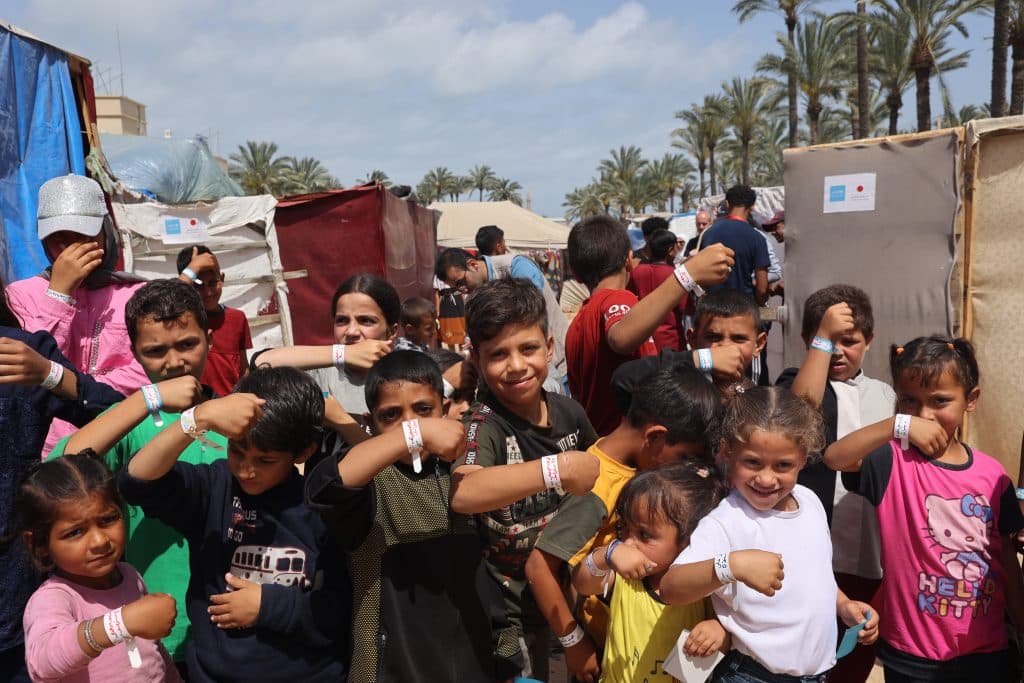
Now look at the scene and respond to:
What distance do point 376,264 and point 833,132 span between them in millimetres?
35375

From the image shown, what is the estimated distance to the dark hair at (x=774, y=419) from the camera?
2049mm

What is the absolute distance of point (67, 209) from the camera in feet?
8.92

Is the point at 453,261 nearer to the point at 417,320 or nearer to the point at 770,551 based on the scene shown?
the point at 417,320

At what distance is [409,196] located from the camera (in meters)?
10.8

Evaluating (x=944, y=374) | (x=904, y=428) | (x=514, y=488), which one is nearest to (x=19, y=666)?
→ (x=514, y=488)

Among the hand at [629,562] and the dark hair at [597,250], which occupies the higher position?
the dark hair at [597,250]

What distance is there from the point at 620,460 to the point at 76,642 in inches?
63.0

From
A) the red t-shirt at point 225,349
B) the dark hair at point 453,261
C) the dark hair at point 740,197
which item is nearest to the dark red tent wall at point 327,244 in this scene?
the dark hair at point 453,261

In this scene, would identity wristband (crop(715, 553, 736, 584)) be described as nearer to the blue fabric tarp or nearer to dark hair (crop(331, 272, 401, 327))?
dark hair (crop(331, 272, 401, 327))

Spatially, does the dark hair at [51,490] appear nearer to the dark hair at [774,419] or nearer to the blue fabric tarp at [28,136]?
the dark hair at [774,419]

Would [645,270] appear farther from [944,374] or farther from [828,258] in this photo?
[944,374]

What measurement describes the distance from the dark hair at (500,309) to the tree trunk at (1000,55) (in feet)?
64.4

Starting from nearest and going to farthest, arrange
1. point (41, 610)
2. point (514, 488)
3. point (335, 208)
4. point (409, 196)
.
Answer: point (514, 488) → point (41, 610) → point (335, 208) → point (409, 196)

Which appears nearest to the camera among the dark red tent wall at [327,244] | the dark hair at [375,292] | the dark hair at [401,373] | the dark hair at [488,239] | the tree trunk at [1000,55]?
the dark hair at [401,373]
